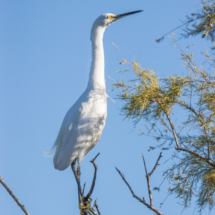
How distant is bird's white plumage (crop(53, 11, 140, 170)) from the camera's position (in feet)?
6.70

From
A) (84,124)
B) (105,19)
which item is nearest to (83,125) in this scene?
(84,124)

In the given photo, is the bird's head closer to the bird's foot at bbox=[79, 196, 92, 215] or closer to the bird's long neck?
the bird's long neck

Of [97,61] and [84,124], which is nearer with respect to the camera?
[84,124]

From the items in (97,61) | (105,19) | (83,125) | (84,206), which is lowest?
(84,206)

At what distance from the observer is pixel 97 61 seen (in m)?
2.24

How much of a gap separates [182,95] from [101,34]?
3.46 ft

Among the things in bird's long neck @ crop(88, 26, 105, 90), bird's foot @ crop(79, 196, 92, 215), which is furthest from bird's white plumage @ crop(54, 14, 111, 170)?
bird's foot @ crop(79, 196, 92, 215)

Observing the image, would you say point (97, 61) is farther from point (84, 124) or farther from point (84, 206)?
point (84, 206)

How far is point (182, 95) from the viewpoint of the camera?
1.54m

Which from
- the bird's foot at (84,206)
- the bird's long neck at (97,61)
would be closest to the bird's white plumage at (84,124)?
the bird's long neck at (97,61)

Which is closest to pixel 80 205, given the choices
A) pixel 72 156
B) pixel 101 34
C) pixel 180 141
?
pixel 72 156

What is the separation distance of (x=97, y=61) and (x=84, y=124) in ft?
1.70

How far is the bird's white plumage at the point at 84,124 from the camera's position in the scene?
80.4 inches

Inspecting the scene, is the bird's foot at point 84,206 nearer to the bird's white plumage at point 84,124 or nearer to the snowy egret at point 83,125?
the snowy egret at point 83,125
